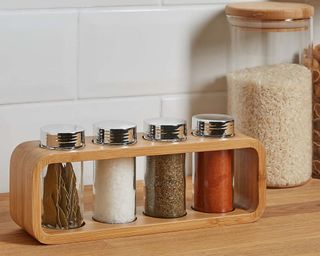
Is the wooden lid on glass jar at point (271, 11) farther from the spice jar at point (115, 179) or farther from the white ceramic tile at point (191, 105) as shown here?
the spice jar at point (115, 179)

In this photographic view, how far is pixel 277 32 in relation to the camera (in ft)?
5.63

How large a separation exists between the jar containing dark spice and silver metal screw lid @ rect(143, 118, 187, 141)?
45 millimetres

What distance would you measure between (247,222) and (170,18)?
0.44m

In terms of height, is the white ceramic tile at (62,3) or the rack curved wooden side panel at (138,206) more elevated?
the white ceramic tile at (62,3)

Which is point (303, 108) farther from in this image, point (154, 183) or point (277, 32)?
point (154, 183)

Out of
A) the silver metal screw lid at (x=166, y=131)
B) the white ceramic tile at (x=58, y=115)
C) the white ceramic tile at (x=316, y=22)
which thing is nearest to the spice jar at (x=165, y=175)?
the silver metal screw lid at (x=166, y=131)

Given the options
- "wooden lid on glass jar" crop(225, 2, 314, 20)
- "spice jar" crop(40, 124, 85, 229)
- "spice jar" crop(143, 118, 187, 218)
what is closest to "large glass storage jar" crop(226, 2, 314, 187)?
"wooden lid on glass jar" crop(225, 2, 314, 20)

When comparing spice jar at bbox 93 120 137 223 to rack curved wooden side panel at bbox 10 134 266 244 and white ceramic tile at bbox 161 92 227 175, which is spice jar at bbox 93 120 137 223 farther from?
white ceramic tile at bbox 161 92 227 175

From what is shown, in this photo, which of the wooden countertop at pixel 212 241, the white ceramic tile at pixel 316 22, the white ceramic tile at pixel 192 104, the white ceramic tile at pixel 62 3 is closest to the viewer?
the wooden countertop at pixel 212 241

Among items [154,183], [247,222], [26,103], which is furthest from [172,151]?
[26,103]

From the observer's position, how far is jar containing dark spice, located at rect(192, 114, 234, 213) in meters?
1.51

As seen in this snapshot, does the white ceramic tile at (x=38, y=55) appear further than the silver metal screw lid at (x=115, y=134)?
Yes

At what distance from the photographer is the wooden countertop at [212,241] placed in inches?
54.1

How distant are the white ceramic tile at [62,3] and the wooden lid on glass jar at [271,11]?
0.50 ft
